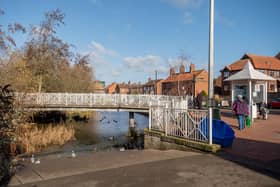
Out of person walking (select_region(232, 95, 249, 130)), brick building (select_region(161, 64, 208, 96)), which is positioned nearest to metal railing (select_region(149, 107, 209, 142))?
person walking (select_region(232, 95, 249, 130))

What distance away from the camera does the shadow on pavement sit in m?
5.43

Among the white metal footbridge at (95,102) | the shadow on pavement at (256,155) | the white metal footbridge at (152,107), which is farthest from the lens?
the white metal footbridge at (95,102)

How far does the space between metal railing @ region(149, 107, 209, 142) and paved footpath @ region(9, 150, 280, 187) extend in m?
1.03

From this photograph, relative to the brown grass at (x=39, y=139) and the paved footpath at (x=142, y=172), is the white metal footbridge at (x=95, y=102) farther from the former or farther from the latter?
the paved footpath at (x=142, y=172)

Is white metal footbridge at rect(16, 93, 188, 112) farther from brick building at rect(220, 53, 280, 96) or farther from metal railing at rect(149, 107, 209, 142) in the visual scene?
brick building at rect(220, 53, 280, 96)

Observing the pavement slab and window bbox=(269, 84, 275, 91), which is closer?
the pavement slab

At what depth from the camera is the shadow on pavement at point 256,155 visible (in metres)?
5.43

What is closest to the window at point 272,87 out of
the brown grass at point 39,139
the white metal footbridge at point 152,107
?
the white metal footbridge at point 152,107

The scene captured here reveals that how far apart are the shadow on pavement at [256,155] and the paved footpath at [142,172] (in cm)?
25

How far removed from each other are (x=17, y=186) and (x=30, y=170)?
113 cm

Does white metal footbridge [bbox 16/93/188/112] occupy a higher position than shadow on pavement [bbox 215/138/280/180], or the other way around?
white metal footbridge [bbox 16/93/188/112]

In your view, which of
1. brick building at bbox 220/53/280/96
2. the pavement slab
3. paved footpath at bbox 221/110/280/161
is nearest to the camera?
the pavement slab

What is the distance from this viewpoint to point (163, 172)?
17.1ft

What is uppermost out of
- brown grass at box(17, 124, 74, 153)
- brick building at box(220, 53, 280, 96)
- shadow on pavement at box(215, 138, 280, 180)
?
brick building at box(220, 53, 280, 96)
